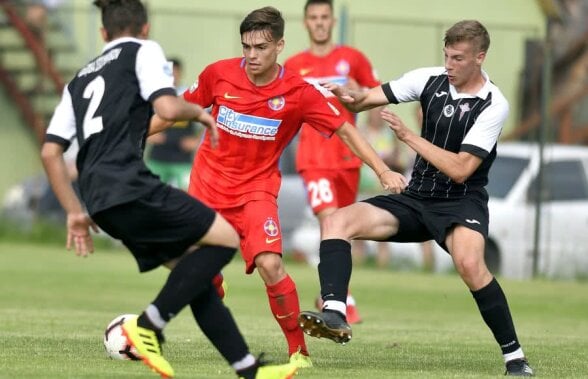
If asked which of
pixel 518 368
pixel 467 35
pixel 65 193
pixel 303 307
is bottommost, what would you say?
pixel 303 307

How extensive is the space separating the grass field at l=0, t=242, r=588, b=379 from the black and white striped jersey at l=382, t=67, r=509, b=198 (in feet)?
3.63

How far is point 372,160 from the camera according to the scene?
28.5 ft

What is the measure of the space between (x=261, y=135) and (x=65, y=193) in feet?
6.66

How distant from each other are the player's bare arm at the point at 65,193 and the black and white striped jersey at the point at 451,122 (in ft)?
8.03

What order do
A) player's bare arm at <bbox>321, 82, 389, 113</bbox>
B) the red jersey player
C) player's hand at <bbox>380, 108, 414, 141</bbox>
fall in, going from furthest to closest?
the red jersey player
player's bare arm at <bbox>321, 82, 389, 113</bbox>
player's hand at <bbox>380, 108, 414, 141</bbox>

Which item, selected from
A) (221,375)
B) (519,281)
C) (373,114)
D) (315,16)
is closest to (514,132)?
(373,114)

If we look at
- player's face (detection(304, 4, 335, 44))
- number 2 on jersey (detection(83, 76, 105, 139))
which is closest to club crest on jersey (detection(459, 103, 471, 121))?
number 2 on jersey (detection(83, 76, 105, 139))

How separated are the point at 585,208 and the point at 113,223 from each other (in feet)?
39.6

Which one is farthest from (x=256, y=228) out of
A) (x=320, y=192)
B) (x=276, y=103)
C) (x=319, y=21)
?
(x=319, y=21)

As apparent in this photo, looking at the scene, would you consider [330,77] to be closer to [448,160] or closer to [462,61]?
[462,61]

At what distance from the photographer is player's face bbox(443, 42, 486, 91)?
8.67m

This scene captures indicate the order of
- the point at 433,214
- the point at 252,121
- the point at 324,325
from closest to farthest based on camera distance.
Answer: the point at 324,325, the point at 433,214, the point at 252,121

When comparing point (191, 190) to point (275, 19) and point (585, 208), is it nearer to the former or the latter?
point (275, 19)

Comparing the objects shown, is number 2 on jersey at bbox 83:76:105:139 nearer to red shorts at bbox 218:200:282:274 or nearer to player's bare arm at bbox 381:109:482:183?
red shorts at bbox 218:200:282:274
